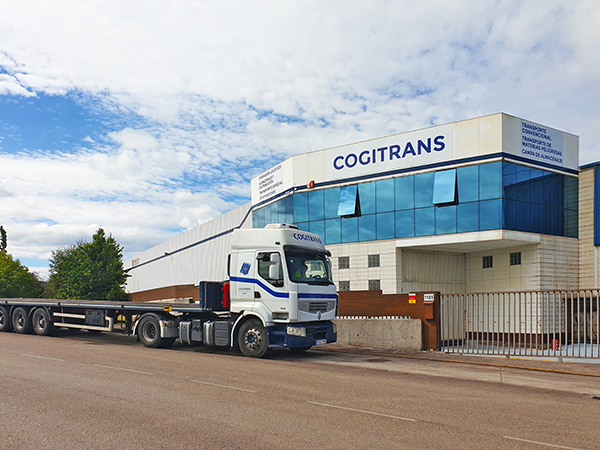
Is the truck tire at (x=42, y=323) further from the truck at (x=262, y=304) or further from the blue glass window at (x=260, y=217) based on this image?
the blue glass window at (x=260, y=217)

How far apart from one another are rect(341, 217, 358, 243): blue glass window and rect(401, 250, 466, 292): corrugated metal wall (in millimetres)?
2774

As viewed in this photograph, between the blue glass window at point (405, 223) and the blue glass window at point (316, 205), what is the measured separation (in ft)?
15.0

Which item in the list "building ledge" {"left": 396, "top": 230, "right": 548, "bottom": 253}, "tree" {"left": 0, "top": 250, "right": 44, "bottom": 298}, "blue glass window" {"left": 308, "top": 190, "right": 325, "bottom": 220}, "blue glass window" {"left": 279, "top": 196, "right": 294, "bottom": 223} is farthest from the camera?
"tree" {"left": 0, "top": 250, "right": 44, "bottom": 298}

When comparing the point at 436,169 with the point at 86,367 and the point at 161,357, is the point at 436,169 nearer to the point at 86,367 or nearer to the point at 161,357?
the point at 161,357

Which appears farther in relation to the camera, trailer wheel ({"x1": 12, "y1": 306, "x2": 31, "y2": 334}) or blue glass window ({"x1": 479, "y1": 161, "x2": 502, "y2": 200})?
blue glass window ({"x1": 479, "y1": 161, "x2": 502, "y2": 200})

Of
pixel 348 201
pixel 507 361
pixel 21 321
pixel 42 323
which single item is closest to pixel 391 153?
pixel 348 201

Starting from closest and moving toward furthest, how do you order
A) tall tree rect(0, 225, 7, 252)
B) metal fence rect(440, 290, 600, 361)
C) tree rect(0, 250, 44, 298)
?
1. metal fence rect(440, 290, 600, 361)
2. tree rect(0, 250, 44, 298)
3. tall tree rect(0, 225, 7, 252)

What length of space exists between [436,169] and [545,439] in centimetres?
1942

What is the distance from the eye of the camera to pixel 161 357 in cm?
1475

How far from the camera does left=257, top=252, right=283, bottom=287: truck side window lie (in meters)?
15.0

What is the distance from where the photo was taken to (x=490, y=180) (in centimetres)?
2352

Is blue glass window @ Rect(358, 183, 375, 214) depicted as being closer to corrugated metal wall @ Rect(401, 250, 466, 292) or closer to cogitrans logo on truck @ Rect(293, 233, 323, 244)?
corrugated metal wall @ Rect(401, 250, 466, 292)

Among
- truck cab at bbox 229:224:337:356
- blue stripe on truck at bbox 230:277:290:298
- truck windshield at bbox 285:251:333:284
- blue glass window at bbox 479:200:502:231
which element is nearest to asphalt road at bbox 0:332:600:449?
truck cab at bbox 229:224:337:356

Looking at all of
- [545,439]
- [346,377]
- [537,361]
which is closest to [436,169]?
[537,361]
